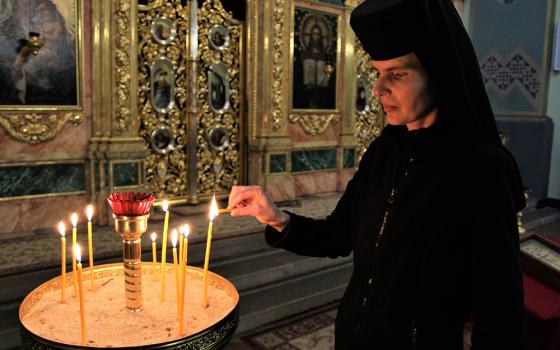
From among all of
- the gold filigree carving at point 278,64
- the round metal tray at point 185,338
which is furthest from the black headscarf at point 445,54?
the gold filigree carving at point 278,64

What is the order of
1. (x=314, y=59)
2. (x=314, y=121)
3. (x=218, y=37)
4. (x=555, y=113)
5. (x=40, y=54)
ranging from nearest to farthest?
(x=40, y=54), (x=218, y=37), (x=314, y=59), (x=314, y=121), (x=555, y=113)

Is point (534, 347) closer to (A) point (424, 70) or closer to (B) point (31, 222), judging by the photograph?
(A) point (424, 70)

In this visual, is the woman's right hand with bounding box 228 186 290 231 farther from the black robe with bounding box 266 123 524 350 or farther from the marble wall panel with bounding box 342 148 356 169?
the marble wall panel with bounding box 342 148 356 169

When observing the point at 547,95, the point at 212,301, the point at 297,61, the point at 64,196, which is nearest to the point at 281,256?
the point at 64,196

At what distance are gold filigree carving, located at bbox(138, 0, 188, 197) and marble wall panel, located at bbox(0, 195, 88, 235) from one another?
31.7 inches

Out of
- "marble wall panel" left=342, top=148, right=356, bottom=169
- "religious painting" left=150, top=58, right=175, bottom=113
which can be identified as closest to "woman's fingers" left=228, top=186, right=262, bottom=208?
"religious painting" left=150, top=58, right=175, bottom=113

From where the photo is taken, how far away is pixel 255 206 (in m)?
1.58

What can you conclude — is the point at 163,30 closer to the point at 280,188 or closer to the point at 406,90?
the point at 280,188

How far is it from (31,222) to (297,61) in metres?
3.46

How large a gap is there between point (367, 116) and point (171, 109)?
309 centimetres

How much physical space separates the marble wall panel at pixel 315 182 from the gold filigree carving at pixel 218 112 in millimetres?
824

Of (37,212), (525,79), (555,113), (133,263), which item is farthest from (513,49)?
(133,263)

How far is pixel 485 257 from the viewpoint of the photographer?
121cm

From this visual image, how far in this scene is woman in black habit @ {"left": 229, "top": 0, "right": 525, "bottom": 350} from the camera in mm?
1217
